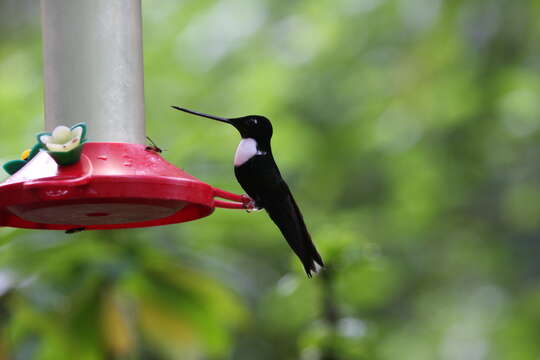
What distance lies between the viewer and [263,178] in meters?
3.44

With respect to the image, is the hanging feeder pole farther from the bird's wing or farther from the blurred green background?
the blurred green background

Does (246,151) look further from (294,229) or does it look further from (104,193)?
(104,193)

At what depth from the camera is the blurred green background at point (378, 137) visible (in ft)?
24.7

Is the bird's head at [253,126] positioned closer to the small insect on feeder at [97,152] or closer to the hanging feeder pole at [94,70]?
the small insect on feeder at [97,152]

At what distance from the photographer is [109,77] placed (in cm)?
352

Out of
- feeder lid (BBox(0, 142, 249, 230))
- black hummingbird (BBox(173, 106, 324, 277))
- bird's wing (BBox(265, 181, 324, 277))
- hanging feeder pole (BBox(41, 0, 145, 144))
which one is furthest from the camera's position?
hanging feeder pole (BBox(41, 0, 145, 144))

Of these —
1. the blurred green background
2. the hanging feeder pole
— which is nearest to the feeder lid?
the hanging feeder pole

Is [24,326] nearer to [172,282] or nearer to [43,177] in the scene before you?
[172,282]

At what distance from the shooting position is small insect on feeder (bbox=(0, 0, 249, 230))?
2.82 meters

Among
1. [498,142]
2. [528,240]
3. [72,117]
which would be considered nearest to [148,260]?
[72,117]

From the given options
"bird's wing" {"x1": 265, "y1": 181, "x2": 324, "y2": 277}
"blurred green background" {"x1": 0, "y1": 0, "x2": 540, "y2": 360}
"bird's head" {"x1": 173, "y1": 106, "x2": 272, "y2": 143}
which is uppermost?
"bird's head" {"x1": 173, "y1": 106, "x2": 272, "y2": 143}

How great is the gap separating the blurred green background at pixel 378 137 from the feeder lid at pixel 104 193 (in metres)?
2.10

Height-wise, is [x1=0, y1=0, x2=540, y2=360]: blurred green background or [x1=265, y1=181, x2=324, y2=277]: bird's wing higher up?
[x1=265, y1=181, x2=324, y2=277]: bird's wing

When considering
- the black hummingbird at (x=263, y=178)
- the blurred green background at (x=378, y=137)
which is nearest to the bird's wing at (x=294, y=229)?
the black hummingbird at (x=263, y=178)
